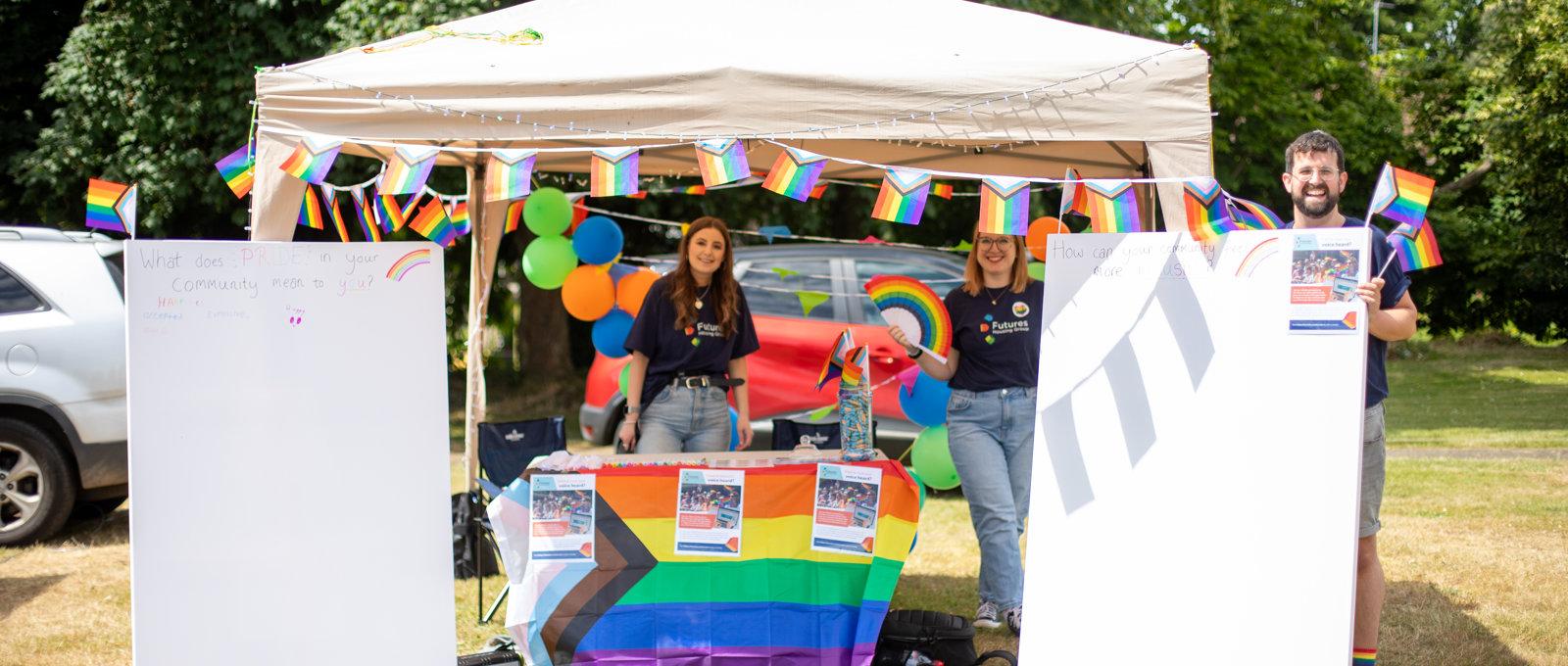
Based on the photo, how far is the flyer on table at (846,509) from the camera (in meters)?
3.38

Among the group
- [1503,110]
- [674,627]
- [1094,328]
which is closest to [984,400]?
[1094,328]

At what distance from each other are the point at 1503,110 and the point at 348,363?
12.9 meters

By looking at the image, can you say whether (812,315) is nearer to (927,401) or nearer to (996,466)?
(927,401)

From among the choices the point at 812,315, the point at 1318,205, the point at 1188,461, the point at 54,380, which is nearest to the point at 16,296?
the point at 54,380

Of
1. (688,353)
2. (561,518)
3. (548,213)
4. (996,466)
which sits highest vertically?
(548,213)

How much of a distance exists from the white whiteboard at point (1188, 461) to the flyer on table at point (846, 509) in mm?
745

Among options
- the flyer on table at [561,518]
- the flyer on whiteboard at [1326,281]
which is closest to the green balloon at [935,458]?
the flyer on table at [561,518]

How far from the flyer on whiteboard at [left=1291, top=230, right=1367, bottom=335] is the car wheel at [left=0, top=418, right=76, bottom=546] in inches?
211

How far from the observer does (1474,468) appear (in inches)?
265

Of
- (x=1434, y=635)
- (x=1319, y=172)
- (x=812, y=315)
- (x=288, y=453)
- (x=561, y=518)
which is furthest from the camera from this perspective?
(x=812, y=315)

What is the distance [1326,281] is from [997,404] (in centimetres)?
149

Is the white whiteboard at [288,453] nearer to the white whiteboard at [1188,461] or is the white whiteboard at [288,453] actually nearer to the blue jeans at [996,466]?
the white whiteboard at [1188,461]

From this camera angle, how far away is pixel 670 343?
399 cm

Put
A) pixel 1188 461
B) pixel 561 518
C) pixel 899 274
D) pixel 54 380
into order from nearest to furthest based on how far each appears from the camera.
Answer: pixel 1188 461
pixel 561 518
pixel 54 380
pixel 899 274
